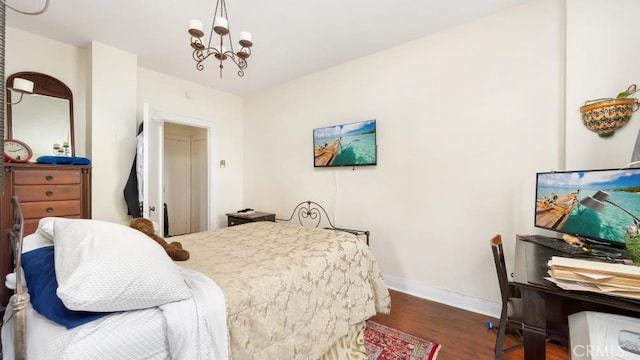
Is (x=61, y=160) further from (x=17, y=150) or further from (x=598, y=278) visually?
(x=598, y=278)

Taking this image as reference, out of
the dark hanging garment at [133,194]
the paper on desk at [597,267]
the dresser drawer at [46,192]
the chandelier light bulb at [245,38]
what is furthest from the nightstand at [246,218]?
the paper on desk at [597,267]

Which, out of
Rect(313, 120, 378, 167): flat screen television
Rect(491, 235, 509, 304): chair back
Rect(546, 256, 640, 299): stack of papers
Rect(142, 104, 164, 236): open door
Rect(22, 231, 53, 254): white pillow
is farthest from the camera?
Rect(313, 120, 378, 167): flat screen television

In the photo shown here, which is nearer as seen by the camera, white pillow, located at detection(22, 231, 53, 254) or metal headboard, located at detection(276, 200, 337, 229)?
white pillow, located at detection(22, 231, 53, 254)

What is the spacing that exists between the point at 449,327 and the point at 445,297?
421mm

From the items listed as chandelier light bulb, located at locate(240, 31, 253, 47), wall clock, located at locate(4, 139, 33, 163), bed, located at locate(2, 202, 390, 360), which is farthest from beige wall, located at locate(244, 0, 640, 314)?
wall clock, located at locate(4, 139, 33, 163)

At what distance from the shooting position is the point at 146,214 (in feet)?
8.32

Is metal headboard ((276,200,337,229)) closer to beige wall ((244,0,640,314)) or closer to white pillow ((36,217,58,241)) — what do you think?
beige wall ((244,0,640,314))

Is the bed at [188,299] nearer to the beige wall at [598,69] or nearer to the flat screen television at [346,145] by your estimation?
the flat screen television at [346,145]

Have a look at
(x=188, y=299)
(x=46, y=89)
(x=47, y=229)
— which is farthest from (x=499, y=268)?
(x=46, y=89)

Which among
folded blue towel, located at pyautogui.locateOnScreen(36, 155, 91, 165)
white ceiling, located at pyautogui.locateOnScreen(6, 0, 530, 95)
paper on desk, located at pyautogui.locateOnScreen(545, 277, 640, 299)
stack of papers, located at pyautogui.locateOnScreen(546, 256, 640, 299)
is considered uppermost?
white ceiling, located at pyautogui.locateOnScreen(6, 0, 530, 95)

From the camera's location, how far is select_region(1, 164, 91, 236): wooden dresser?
6.70ft

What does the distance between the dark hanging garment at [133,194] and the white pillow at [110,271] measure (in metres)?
1.93

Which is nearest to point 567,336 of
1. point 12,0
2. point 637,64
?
point 637,64

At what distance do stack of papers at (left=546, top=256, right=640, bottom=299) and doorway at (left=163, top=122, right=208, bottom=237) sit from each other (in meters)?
5.16
